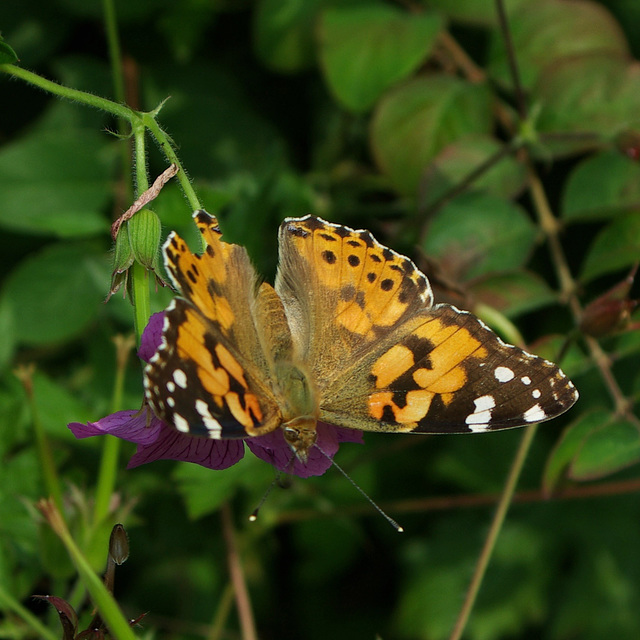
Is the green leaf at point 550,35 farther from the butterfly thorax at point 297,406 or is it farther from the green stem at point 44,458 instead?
the green stem at point 44,458

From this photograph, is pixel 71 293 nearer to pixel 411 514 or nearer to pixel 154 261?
pixel 154 261

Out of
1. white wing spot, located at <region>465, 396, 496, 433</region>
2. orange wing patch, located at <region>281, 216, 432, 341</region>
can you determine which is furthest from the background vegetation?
white wing spot, located at <region>465, 396, 496, 433</region>

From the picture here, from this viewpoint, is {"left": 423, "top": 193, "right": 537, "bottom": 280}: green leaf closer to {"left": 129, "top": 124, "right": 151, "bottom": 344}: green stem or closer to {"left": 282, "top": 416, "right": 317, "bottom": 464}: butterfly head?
{"left": 282, "top": 416, "right": 317, "bottom": 464}: butterfly head

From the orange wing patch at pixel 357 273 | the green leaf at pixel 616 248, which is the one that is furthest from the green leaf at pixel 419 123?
the orange wing patch at pixel 357 273

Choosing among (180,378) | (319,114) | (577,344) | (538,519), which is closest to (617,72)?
(577,344)

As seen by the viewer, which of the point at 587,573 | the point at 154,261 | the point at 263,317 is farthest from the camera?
the point at 587,573

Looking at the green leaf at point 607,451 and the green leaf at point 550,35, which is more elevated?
the green leaf at point 550,35
